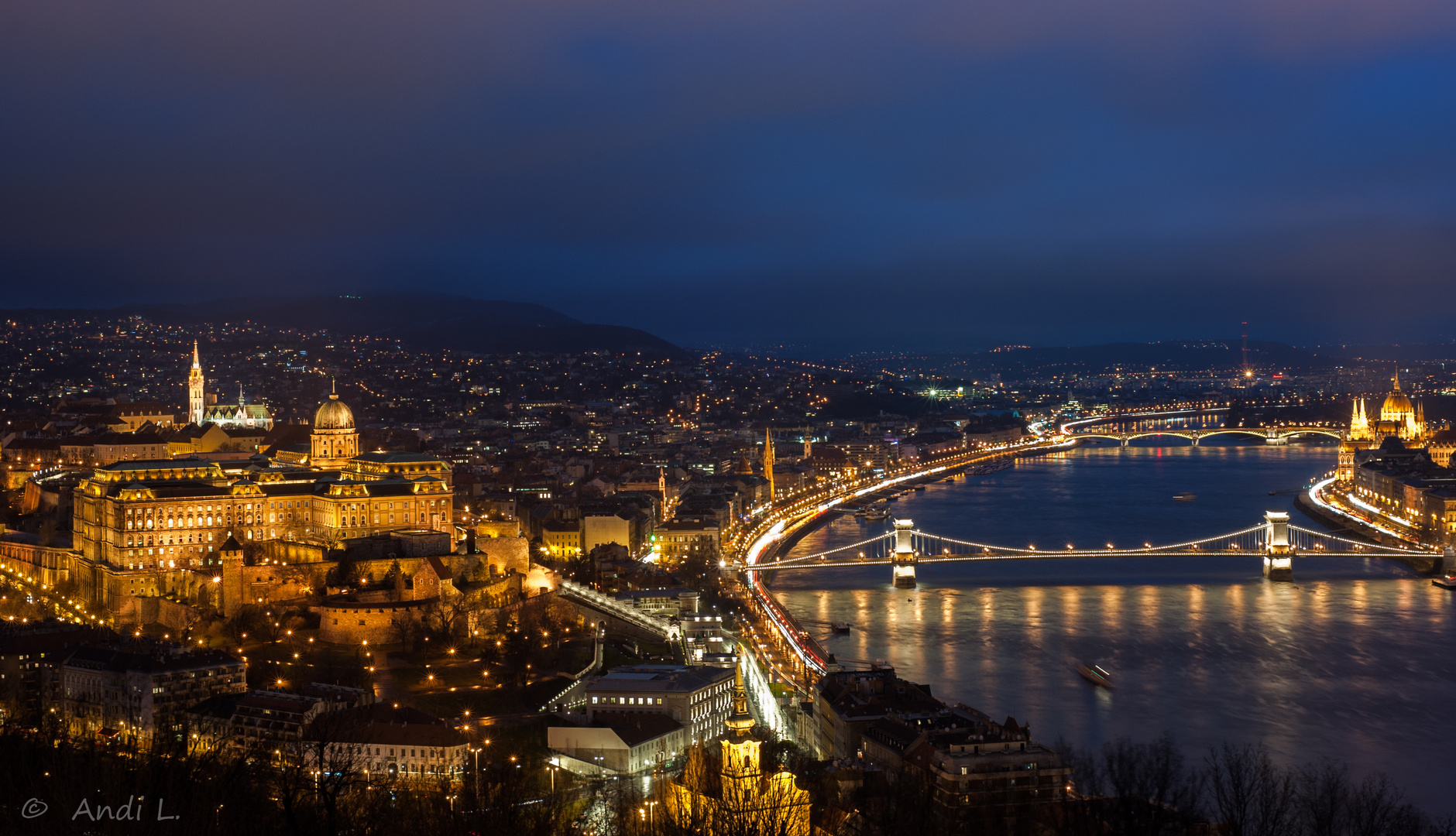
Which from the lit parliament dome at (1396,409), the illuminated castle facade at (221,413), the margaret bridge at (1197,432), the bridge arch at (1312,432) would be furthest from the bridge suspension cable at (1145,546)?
the bridge arch at (1312,432)

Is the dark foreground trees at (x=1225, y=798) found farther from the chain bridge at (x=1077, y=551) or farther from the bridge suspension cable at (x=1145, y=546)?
the bridge suspension cable at (x=1145, y=546)

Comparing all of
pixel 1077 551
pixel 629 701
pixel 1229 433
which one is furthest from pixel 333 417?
pixel 1229 433

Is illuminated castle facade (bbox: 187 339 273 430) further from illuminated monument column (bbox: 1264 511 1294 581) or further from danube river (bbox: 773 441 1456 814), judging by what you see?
illuminated monument column (bbox: 1264 511 1294 581)

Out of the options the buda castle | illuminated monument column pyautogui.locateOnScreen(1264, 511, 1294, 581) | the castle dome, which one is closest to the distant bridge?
illuminated monument column pyautogui.locateOnScreen(1264, 511, 1294, 581)

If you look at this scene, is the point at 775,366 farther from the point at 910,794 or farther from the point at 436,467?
the point at 910,794

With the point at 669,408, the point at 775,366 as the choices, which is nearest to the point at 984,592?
the point at 669,408

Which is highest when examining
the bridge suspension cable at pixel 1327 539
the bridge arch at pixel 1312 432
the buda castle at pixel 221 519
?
the bridge arch at pixel 1312 432
